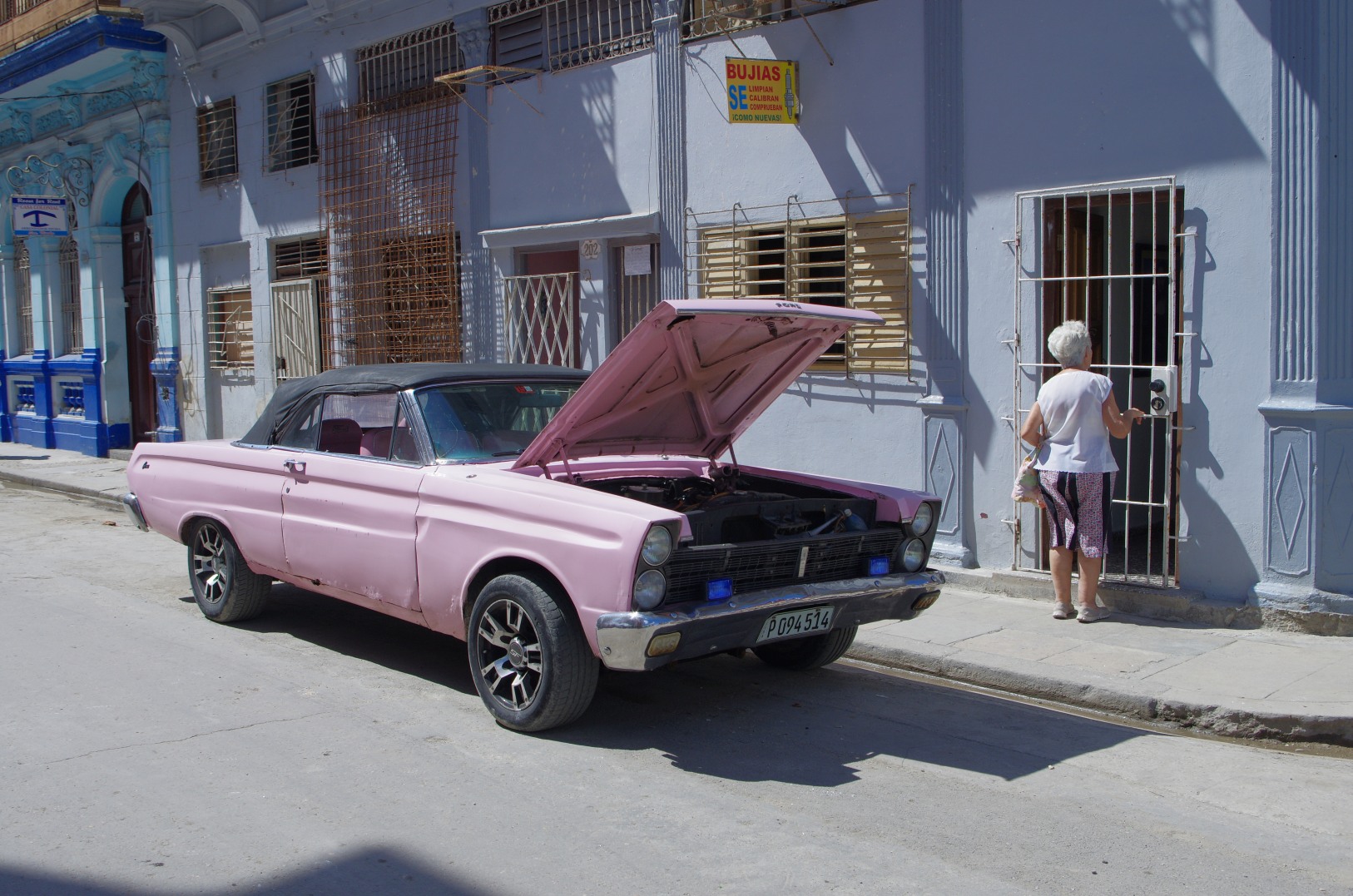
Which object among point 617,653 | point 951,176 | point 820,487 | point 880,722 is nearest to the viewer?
point 617,653

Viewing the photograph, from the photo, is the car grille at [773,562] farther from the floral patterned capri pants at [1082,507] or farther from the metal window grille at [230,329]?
the metal window grille at [230,329]

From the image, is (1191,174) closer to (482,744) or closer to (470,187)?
(482,744)

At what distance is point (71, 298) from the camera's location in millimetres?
20641

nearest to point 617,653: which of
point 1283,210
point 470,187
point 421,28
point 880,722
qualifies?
point 880,722

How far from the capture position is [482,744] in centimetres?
520

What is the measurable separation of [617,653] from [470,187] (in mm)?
8914

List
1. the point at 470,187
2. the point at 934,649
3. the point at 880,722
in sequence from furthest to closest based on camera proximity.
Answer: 1. the point at 470,187
2. the point at 934,649
3. the point at 880,722

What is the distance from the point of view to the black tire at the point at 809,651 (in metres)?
6.36

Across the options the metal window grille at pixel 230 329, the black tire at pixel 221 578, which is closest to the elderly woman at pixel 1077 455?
the black tire at pixel 221 578

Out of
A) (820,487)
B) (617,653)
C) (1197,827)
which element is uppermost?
(820,487)

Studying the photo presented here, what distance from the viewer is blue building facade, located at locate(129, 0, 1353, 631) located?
7031 mm

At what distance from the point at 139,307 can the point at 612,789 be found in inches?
660

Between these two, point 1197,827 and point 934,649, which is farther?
point 934,649

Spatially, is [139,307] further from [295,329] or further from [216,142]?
[295,329]
